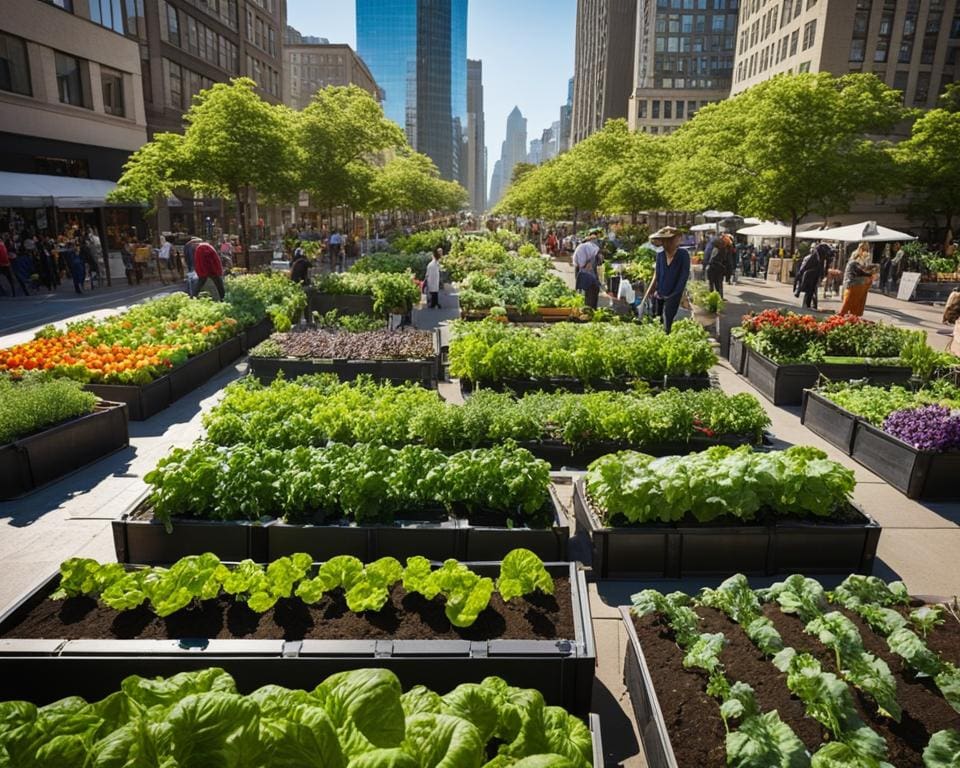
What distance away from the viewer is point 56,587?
4.74 m

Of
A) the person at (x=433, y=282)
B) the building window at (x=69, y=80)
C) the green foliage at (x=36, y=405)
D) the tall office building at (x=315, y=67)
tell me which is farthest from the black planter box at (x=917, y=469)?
the tall office building at (x=315, y=67)

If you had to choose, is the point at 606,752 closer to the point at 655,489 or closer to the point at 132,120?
the point at 655,489

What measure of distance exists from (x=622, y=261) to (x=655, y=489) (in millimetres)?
22636

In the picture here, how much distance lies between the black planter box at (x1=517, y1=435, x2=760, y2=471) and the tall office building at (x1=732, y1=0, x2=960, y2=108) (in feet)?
215

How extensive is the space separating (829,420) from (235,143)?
18999 mm

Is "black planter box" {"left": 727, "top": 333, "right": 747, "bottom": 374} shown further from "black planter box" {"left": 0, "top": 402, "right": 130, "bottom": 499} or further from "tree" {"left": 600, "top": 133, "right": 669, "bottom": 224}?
"tree" {"left": 600, "top": 133, "right": 669, "bottom": 224}

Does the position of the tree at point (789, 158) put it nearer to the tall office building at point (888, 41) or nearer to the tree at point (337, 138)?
the tree at point (337, 138)

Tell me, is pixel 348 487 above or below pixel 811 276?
below

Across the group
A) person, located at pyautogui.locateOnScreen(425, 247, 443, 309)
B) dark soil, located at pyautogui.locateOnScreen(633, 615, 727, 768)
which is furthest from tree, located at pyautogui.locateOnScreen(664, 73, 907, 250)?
dark soil, located at pyautogui.locateOnScreen(633, 615, 727, 768)

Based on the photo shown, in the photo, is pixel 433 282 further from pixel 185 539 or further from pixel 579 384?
pixel 185 539

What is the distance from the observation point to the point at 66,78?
31156mm

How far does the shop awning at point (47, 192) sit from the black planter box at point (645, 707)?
2646cm

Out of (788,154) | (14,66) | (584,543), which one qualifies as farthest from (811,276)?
(14,66)

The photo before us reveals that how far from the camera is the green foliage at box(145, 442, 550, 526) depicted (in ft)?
18.4
